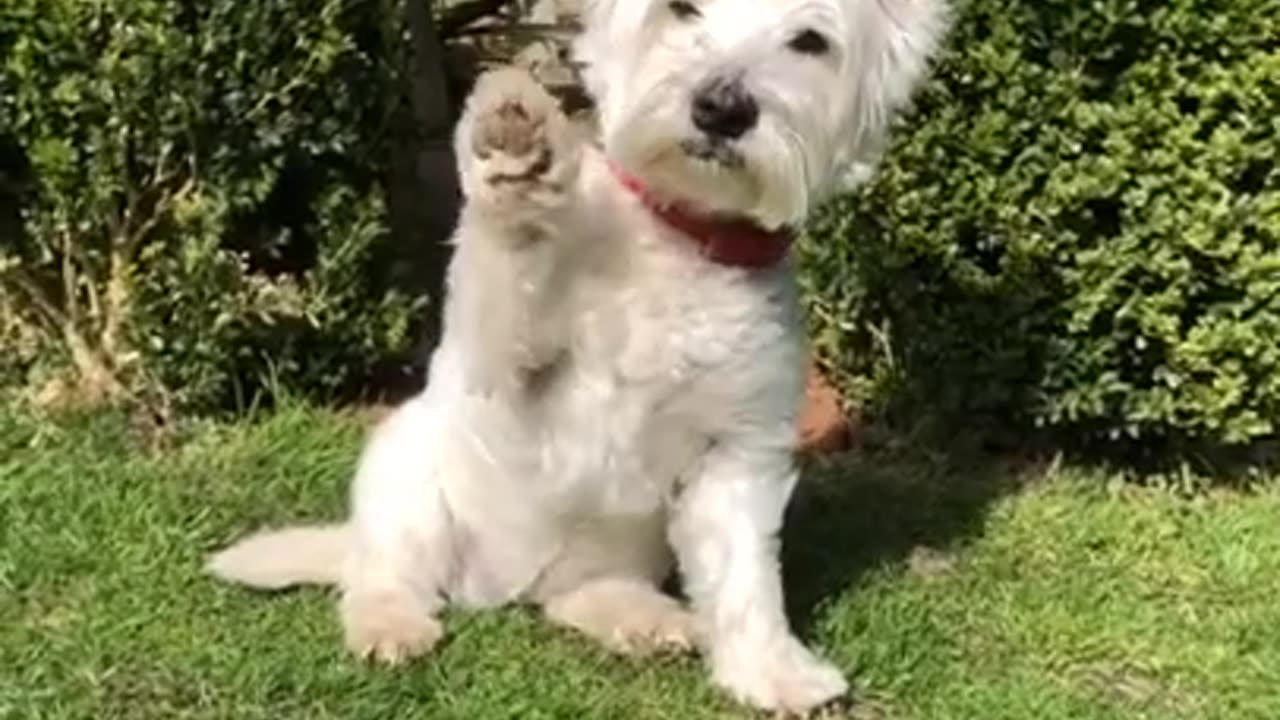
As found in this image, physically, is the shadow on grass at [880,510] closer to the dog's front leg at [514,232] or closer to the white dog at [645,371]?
the white dog at [645,371]

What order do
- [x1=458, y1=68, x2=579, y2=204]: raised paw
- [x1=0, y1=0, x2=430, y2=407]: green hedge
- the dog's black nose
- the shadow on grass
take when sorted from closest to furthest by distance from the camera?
[x1=458, y1=68, x2=579, y2=204]: raised paw → the dog's black nose → the shadow on grass → [x1=0, y1=0, x2=430, y2=407]: green hedge

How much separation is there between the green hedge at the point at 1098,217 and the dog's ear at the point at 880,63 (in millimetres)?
809

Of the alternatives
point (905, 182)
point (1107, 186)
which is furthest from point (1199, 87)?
point (905, 182)

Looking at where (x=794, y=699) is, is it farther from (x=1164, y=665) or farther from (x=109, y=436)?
(x=109, y=436)

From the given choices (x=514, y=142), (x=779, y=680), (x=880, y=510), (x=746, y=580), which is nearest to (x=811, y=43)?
(x=514, y=142)

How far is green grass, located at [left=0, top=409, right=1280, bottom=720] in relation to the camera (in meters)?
5.17

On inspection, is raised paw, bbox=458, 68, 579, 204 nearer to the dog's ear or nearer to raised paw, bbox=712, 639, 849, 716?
the dog's ear

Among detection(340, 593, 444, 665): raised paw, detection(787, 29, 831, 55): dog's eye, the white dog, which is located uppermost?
detection(787, 29, 831, 55): dog's eye

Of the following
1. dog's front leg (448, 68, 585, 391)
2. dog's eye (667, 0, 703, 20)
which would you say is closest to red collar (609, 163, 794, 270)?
dog's front leg (448, 68, 585, 391)

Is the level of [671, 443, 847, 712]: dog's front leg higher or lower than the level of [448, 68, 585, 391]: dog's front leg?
lower

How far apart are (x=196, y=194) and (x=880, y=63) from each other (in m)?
1.81

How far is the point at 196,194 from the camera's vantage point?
630 centimetres

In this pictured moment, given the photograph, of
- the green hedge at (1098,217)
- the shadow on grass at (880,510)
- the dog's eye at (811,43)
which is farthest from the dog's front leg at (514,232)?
the green hedge at (1098,217)

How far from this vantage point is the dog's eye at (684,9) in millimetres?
5066
